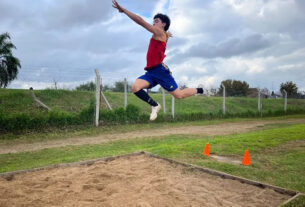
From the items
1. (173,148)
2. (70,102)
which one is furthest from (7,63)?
(173,148)

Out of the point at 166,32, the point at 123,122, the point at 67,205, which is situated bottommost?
the point at 67,205

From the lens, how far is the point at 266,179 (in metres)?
5.41

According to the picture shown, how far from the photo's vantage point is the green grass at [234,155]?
18.7 feet

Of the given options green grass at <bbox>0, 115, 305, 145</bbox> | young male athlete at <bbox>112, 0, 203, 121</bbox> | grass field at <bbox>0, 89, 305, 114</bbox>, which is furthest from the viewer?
grass field at <bbox>0, 89, 305, 114</bbox>

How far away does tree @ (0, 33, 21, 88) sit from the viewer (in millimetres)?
25119

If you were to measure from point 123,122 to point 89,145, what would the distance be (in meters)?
4.46

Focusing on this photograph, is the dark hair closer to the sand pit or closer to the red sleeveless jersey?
the red sleeveless jersey

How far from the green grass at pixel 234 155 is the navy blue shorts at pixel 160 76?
7.48 feet

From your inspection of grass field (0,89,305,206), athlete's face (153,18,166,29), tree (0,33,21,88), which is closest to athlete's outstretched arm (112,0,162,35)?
athlete's face (153,18,166,29)

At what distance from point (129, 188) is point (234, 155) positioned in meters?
3.80

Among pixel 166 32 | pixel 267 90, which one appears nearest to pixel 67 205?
pixel 166 32

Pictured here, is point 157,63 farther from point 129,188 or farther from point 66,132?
point 66,132

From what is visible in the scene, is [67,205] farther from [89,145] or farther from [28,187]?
[89,145]

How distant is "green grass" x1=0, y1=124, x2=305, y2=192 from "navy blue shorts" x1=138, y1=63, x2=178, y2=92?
2.28 m
